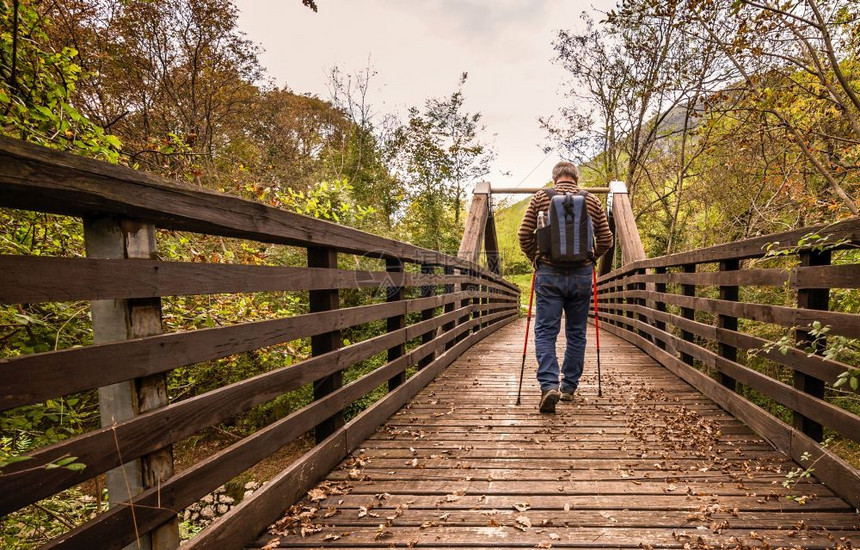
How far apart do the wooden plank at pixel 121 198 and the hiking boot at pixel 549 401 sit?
8.05ft

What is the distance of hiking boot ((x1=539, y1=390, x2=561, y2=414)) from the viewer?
3.68 m

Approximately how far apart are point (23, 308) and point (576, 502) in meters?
3.33

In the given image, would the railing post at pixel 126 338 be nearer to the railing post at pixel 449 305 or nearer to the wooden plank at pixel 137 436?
the wooden plank at pixel 137 436

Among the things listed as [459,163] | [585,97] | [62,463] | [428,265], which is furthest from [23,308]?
[459,163]

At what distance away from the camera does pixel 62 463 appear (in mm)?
1075

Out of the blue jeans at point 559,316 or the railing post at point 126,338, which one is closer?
the railing post at point 126,338

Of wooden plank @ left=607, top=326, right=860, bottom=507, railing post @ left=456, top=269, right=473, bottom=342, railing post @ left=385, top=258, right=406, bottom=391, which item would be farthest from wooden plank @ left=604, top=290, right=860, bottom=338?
railing post @ left=456, top=269, right=473, bottom=342

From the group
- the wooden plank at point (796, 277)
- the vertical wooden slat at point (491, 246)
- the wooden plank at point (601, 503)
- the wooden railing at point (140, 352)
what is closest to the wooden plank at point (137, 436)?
the wooden railing at point (140, 352)

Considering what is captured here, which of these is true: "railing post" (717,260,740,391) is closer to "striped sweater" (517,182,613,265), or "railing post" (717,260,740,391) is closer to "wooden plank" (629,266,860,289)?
"wooden plank" (629,266,860,289)

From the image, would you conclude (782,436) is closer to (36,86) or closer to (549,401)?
(549,401)

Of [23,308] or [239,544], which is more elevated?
[23,308]

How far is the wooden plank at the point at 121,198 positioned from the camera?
110 cm

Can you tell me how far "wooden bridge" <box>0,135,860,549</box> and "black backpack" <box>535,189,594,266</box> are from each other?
1031 millimetres

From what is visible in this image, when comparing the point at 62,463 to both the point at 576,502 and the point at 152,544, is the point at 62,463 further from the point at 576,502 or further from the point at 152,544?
the point at 576,502
